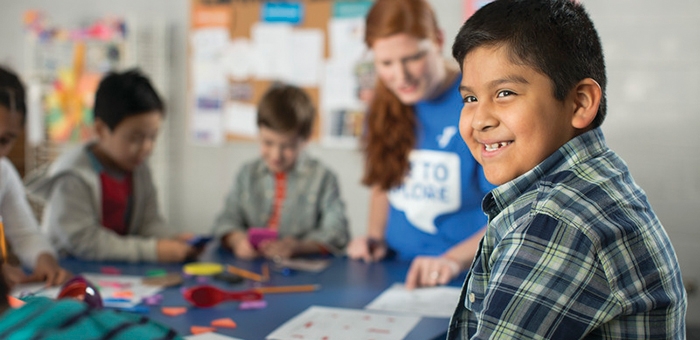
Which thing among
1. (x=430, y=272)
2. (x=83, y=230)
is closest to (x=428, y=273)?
(x=430, y=272)

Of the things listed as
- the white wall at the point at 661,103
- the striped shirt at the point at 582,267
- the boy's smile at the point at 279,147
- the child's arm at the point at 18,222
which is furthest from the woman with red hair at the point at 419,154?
the white wall at the point at 661,103

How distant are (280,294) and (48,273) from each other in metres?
0.56

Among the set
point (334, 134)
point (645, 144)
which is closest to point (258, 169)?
point (334, 134)

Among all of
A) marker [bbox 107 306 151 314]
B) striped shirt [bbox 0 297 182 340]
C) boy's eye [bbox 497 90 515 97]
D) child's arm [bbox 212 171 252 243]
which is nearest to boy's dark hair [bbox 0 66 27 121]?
marker [bbox 107 306 151 314]

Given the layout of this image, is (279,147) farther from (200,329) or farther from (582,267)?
(582,267)

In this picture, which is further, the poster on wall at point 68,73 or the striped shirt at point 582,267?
the poster on wall at point 68,73

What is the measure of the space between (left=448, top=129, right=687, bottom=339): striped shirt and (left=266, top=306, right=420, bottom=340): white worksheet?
1.17 ft

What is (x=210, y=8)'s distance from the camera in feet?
12.6

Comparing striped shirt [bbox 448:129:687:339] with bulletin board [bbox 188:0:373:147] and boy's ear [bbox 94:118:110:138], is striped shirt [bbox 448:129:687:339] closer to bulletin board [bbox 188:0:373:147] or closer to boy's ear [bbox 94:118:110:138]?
boy's ear [bbox 94:118:110:138]

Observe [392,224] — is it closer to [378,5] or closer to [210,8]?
[378,5]

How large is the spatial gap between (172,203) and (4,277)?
11.5 ft

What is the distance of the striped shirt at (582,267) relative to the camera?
749mm

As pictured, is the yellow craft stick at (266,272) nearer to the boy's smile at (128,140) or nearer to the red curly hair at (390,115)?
the red curly hair at (390,115)

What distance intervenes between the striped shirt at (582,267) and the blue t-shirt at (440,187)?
775 millimetres
